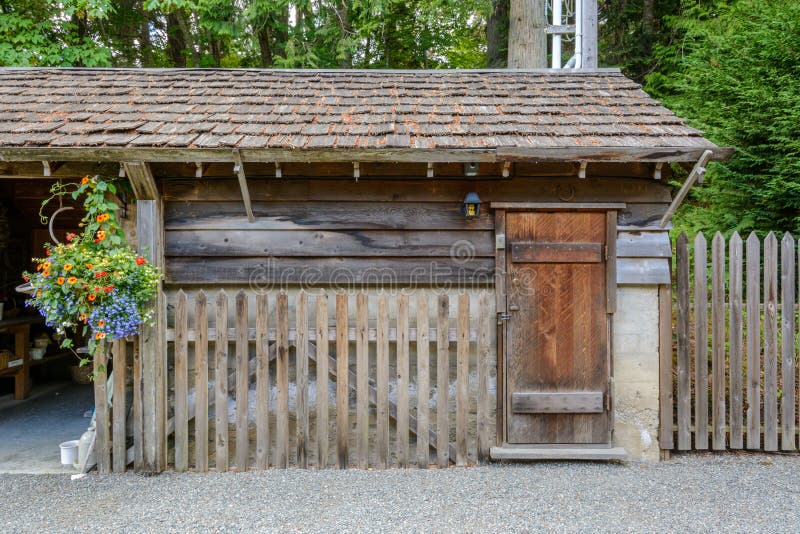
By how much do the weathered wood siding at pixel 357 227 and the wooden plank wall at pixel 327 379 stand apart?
0.30 metres

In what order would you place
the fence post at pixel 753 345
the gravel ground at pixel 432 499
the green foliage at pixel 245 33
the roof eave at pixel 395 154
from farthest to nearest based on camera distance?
the green foliage at pixel 245 33
the fence post at pixel 753 345
the roof eave at pixel 395 154
the gravel ground at pixel 432 499

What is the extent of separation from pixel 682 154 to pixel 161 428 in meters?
4.71

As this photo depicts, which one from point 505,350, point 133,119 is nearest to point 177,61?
point 133,119

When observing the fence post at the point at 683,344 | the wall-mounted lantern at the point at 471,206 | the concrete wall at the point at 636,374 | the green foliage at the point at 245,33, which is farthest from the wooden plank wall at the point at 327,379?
the green foliage at the point at 245,33

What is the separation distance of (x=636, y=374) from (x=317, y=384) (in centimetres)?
271

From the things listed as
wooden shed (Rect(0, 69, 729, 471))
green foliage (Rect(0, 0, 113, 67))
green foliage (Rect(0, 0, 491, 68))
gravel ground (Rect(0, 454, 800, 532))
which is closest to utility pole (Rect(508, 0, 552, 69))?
green foliage (Rect(0, 0, 491, 68))

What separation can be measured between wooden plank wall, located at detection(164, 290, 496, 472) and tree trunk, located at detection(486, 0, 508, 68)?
821 cm

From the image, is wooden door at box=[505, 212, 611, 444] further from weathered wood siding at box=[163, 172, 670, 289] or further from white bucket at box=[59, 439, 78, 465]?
white bucket at box=[59, 439, 78, 465]

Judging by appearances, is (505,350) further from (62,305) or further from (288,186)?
(62,305)

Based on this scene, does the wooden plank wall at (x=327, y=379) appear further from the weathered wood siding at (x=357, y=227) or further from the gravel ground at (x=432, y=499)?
the weathered wood siding at (x=357, y=227)

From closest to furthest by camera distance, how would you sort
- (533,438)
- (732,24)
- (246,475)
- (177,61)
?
(246,475) < (533,438) < (732,24) < (177,61)

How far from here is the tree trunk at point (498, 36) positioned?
1039 cm

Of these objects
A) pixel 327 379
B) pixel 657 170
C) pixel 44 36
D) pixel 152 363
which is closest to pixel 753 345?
pixel 657 170

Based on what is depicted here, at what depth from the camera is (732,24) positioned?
7711 millimetres
